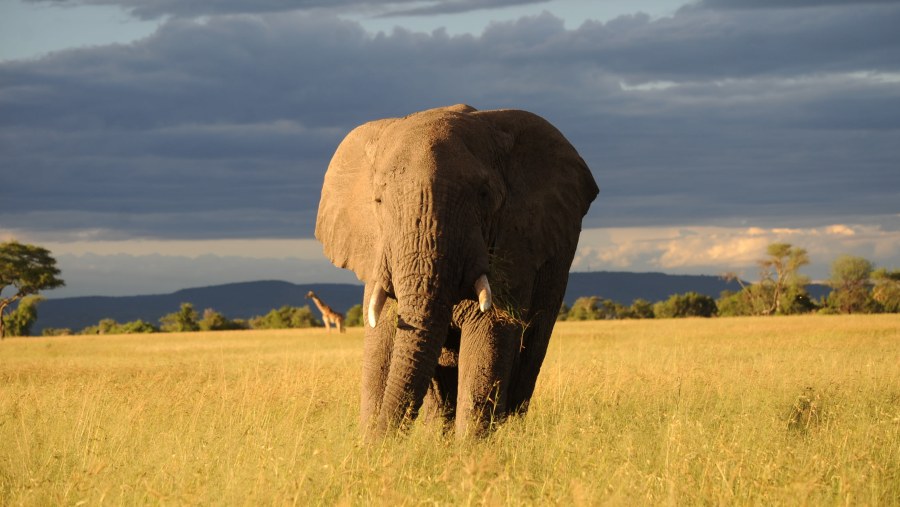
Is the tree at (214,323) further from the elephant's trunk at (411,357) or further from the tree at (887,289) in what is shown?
the elephant's trunk at (411,357)

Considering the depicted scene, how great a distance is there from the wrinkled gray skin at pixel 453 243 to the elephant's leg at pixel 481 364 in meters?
0.01

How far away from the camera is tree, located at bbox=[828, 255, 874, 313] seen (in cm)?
6085

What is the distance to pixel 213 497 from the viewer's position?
25.3ft

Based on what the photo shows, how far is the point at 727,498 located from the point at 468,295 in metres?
2.87

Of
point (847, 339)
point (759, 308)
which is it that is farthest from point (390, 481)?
point (759, 308)

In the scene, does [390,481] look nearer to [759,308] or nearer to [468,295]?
[468,295]

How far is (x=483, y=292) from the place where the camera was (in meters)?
8.80

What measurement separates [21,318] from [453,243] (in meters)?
59.8

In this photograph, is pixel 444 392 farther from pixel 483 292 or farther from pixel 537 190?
pixel 483 292

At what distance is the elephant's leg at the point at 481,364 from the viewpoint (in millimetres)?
9727

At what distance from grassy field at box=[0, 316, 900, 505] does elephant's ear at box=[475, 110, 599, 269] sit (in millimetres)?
1723

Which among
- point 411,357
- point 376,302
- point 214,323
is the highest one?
point 376,302

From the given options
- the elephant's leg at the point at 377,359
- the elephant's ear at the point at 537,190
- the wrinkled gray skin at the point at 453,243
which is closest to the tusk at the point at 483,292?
the wrinkled gray skin at the point at 453,243

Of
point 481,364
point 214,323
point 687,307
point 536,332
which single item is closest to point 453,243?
point 481,364
